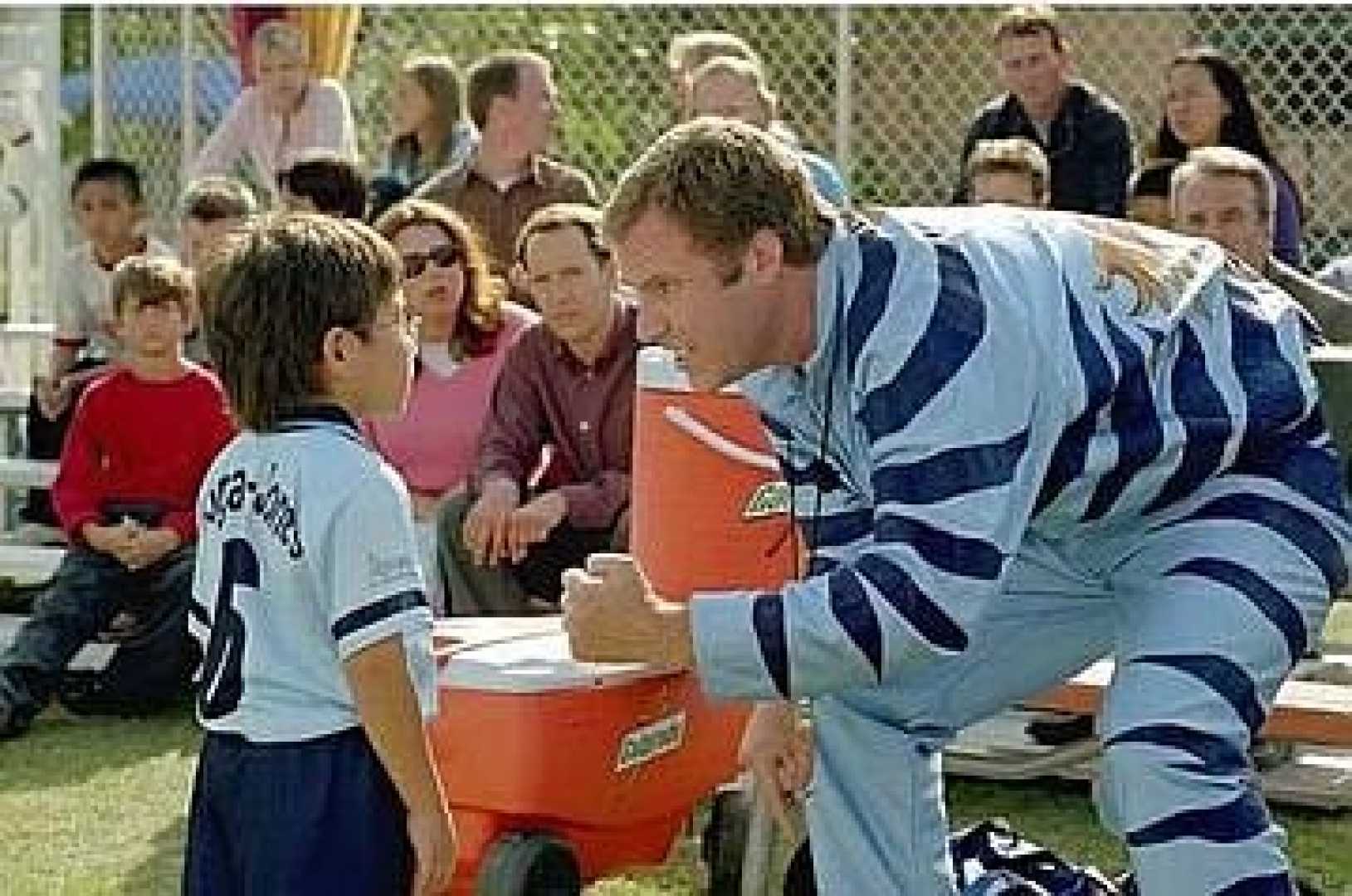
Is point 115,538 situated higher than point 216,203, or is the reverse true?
point 216,203

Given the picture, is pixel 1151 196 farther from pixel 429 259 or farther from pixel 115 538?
pixel 115 538

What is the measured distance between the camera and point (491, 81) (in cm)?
764

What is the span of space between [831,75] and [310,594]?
8671mm

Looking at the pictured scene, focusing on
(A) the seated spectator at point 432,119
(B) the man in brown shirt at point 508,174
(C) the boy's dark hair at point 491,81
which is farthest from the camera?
(A) the seated spectator at point 432,119

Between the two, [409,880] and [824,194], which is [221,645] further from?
[824,194]

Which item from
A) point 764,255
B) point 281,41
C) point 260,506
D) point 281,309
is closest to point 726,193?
point 764,255

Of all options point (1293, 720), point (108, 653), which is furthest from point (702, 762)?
point (108, 653)

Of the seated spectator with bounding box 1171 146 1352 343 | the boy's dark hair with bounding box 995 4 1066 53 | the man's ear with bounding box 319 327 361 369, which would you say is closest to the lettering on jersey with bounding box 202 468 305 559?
the man's ear with bounding box 319 327 361 369

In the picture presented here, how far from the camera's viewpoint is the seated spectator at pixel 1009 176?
21.6 ft

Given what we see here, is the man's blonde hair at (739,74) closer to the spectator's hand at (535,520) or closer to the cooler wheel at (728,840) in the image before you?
the spectator's hand at (535,520)

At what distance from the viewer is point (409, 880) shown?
3.38 meters

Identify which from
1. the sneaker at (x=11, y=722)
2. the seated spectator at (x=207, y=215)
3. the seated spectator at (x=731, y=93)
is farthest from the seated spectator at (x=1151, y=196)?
the sneaker at (x=11, y=722)

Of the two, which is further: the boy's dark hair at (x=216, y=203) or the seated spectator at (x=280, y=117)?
the seated spectator at (x=280, y=117)

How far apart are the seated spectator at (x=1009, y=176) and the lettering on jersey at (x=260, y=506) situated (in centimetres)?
353
